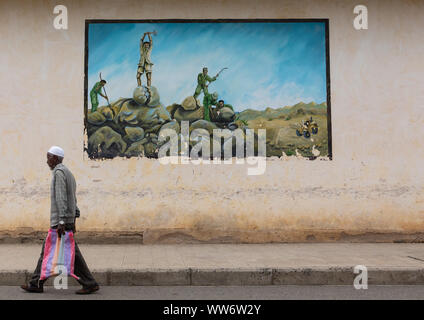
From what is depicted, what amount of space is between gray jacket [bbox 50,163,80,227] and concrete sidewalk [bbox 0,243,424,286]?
97 centimetres

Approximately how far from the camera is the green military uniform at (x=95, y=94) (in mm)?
9188

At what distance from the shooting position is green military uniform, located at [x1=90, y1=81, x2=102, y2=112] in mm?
9188

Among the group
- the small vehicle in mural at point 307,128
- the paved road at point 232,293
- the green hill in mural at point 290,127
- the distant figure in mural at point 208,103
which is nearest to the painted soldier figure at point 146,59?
the distant figure in mural at point 208,103

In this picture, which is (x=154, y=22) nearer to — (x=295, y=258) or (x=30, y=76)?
(x=30, y=76)

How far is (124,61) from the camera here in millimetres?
9344

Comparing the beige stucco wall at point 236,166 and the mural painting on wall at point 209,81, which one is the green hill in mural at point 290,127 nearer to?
the mural painting on wall at point 209,81

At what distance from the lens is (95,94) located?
921 cm

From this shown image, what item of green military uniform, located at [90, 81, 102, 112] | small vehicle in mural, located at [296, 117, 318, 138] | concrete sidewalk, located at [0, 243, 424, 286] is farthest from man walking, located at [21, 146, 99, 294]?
small vehicle in mural, located at [296, 117, 318, 138]

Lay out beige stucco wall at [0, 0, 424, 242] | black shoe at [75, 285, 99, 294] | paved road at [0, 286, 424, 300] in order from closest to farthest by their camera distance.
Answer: paved road at [0, 286, 424, 300] < black shoe at [75, 285, 99, 294] < beige stucco wall at [0, 0, 424, 242]

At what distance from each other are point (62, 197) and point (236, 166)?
13.4ft

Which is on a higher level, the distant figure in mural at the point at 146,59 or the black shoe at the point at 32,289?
the distant figure in mural at the point at 146,59

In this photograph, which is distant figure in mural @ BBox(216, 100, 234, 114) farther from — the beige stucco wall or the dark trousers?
the dark trousers

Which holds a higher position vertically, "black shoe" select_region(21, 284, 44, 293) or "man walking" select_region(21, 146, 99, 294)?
"man walking" select_region(21, 146, 99, 294)

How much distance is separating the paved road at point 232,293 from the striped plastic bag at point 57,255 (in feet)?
0.89
